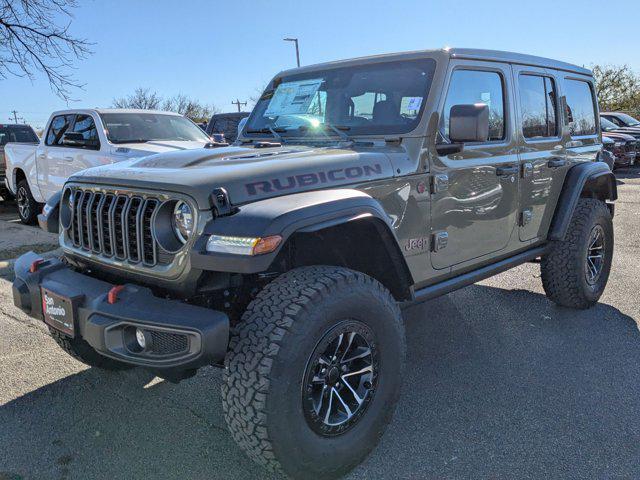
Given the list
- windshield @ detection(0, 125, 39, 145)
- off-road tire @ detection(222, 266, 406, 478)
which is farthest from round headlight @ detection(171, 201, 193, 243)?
windshield @ detection(0, 125, 39, 145)

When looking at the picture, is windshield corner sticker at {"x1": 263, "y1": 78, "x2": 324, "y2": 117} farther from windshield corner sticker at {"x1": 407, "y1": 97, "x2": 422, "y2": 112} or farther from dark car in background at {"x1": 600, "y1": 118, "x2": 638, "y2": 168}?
dark car in background at {"x1": 600, "y1": 118, "x2": 638, "y2": 168}

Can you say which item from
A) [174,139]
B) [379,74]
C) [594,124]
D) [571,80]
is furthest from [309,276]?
[174,139]

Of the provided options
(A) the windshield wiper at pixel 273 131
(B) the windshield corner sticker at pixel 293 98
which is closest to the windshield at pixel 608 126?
(B) the windshield corner sticker at pixel 293 98

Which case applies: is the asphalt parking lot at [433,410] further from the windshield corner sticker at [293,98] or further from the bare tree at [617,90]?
the bare tree at [617,90]

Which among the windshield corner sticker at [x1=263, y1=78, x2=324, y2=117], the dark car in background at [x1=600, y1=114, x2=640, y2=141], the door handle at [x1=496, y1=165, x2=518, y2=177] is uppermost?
the windshield corner sticker at [x1=263, y1=78, x2=324, y2=117]

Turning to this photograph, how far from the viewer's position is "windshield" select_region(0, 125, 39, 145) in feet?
40.2

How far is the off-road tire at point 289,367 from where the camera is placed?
2135mm

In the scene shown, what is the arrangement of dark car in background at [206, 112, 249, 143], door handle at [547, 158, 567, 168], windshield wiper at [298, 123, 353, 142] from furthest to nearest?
1. dark car in background at [206, 112, 249, 143]
2. door handle at [547, 158, 567, 168]
3. windshield wiper at [298, 123, 353, 142]

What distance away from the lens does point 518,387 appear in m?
3.29

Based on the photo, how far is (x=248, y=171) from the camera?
8.11 feet

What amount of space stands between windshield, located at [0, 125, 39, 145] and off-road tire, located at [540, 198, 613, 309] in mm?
11997

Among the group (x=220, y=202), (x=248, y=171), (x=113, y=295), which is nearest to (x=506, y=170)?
(x=248, y=171)

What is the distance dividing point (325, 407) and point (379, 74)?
204 centimetres

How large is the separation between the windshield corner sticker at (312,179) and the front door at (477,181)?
498mm
